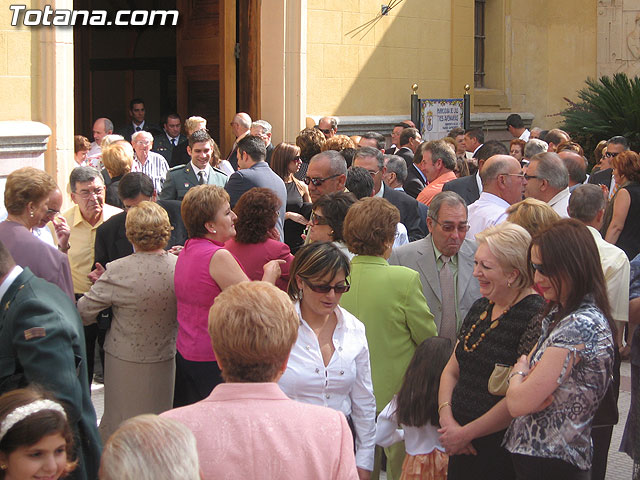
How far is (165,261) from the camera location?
5.34m

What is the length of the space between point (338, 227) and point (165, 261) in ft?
3.43

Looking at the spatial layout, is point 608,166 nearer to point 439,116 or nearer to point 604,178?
point 604,178

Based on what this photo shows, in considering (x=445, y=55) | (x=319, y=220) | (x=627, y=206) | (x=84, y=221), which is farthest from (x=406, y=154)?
(x=319, y=220)

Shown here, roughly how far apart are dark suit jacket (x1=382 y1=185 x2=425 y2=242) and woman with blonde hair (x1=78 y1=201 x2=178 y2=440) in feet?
7.58

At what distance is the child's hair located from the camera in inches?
163

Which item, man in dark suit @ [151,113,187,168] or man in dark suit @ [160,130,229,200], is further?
man in dark suit @ [151,113,187,168]

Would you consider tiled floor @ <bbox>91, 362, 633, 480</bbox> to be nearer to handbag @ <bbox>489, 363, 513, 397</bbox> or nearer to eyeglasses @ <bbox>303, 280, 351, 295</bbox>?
handbag @ <bbox>489, 363, 513, 397</bbox>

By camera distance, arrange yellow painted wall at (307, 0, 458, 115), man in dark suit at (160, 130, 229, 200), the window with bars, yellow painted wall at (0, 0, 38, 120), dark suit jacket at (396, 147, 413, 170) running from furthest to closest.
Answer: the window with bars
yellow painted wall at (307, 0, 458, 115)
dark suit jacket at (396, 147, 413, 170)
yellow painted wall at (0, 0, 38, 120)
man in dark suit at (160, 130, 229, 200)

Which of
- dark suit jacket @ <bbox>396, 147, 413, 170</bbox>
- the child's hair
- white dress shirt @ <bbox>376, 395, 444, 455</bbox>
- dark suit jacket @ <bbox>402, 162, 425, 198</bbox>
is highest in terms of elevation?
dark suit jacket @ <bbox>396, 147, 413, 170</bbox>

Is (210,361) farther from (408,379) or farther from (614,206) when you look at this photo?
(614,206)

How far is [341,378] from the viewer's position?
386 cm

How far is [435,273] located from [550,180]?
75.7 inches

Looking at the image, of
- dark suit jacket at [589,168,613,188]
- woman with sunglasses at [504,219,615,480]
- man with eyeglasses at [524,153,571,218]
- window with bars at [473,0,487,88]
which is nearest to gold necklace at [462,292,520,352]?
woman with sunglasses at [504,219,615,480]

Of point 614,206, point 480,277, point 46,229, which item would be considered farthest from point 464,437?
point 614,206
